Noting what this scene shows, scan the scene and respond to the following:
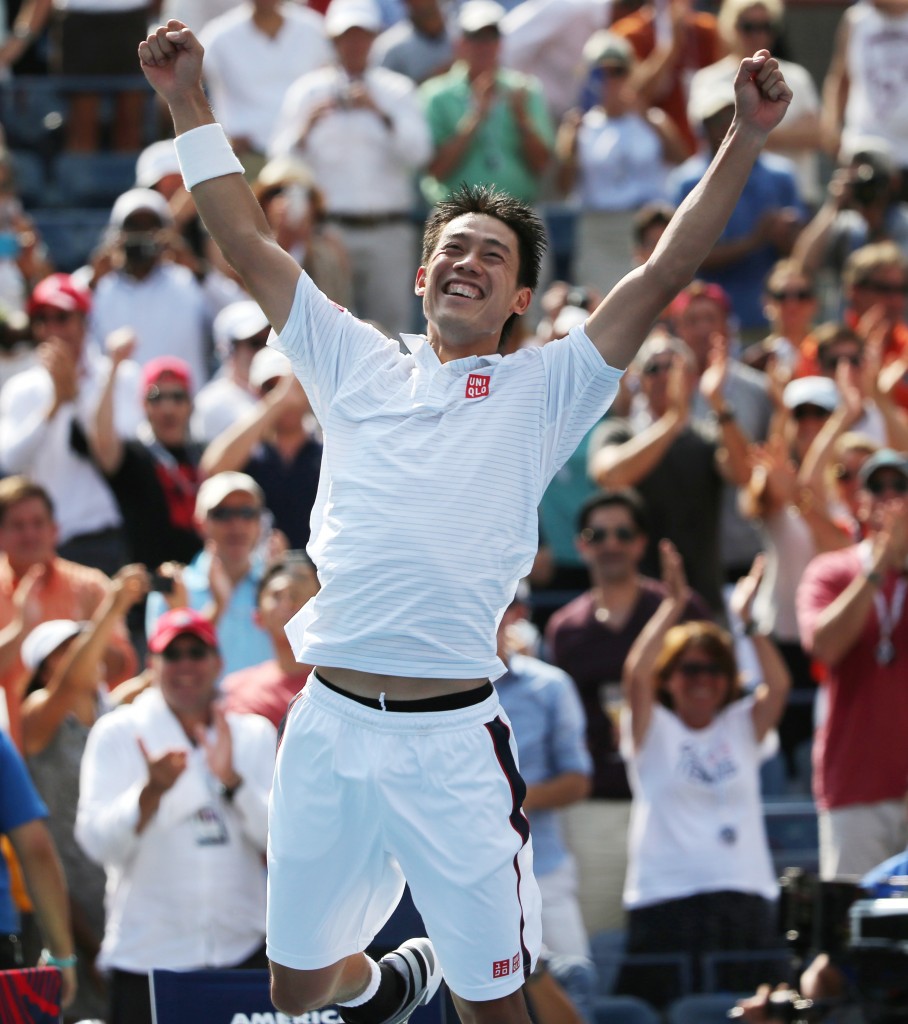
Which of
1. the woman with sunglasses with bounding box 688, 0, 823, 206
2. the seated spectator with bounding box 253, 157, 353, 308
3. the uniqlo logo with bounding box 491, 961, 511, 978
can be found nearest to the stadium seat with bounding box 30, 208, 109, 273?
the seated spectator with bounding box 253, 157, 353, 308

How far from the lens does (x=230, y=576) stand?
27.8 feet

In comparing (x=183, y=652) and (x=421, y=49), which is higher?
(x=421, y=49)

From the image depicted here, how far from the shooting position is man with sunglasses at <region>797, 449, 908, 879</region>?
798 centimetres

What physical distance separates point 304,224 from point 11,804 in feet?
15.9

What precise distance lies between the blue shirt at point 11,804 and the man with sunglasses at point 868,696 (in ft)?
10.3

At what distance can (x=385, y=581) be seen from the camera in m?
4.75

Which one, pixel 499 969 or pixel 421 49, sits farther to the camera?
pixel 421 49

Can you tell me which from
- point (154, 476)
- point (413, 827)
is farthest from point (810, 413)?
point (413, 827)

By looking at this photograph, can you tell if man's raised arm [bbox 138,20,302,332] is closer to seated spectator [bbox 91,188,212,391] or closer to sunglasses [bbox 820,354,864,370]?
sunglasses [bbox 820,354,864,370]

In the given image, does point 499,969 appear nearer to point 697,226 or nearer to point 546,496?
point 697,226

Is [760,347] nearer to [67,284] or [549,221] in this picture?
[549,221]

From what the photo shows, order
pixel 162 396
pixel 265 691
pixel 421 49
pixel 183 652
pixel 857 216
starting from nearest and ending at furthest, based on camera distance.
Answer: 1. pixel 183 652
2. pixel 265 691
3. pixel 162 396
4. pixel 857 216
5. pixel 421 49

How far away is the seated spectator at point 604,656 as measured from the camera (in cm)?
843

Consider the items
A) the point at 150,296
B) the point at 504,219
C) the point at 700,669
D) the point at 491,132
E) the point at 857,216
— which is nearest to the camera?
the point at 504,219
